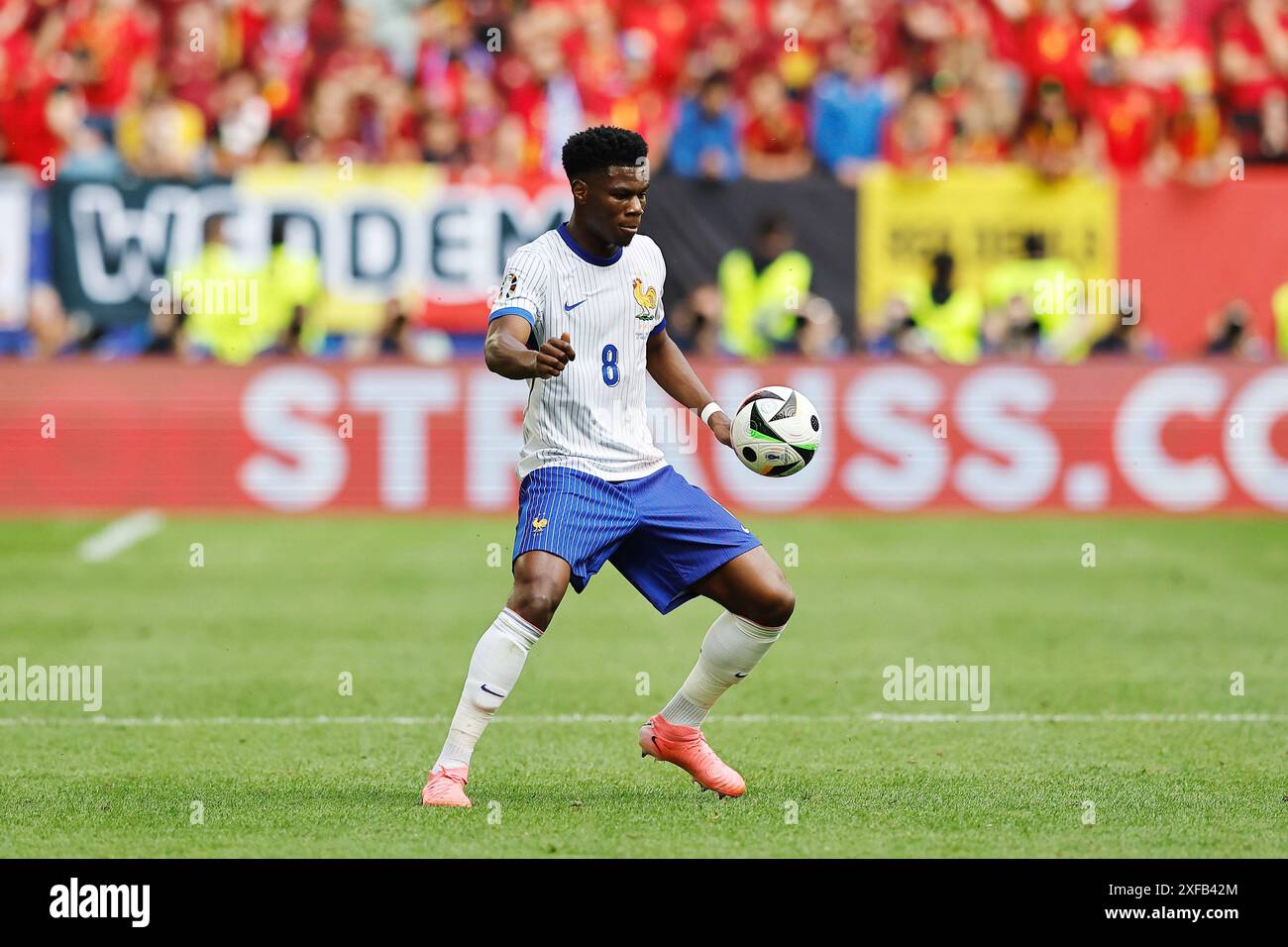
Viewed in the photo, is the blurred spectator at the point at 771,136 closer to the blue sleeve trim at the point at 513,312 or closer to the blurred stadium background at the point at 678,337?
the blurred stadium background at the point at 678,337

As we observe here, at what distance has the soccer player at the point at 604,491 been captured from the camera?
6910 mm

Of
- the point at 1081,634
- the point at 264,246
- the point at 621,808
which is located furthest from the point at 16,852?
the point at 264,246

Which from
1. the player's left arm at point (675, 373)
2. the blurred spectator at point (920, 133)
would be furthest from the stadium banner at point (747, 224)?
the player's left arm at point (675, 373)

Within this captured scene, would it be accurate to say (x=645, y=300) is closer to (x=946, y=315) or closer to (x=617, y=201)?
(x=617, y=201)

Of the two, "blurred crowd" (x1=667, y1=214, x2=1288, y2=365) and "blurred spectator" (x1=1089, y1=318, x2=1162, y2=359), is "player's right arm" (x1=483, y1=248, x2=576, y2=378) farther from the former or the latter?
"blurred spectator" (x1=1089, y1=318, x2=1162, y2=359)

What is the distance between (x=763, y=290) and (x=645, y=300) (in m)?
10.2

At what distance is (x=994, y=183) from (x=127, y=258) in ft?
24.3

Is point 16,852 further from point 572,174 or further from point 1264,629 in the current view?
point 1264,629

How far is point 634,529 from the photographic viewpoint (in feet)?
23.3

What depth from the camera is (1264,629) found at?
11562 mm

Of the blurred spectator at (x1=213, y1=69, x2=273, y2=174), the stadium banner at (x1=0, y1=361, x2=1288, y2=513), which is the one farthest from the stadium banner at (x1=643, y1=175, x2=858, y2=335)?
the blurred spectator at (x1=213, y1=69, x2=273, y2=174)

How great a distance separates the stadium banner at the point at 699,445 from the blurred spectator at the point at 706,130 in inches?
107

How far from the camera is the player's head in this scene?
6891 mm

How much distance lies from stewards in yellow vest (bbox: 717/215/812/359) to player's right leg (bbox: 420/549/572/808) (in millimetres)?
10344
